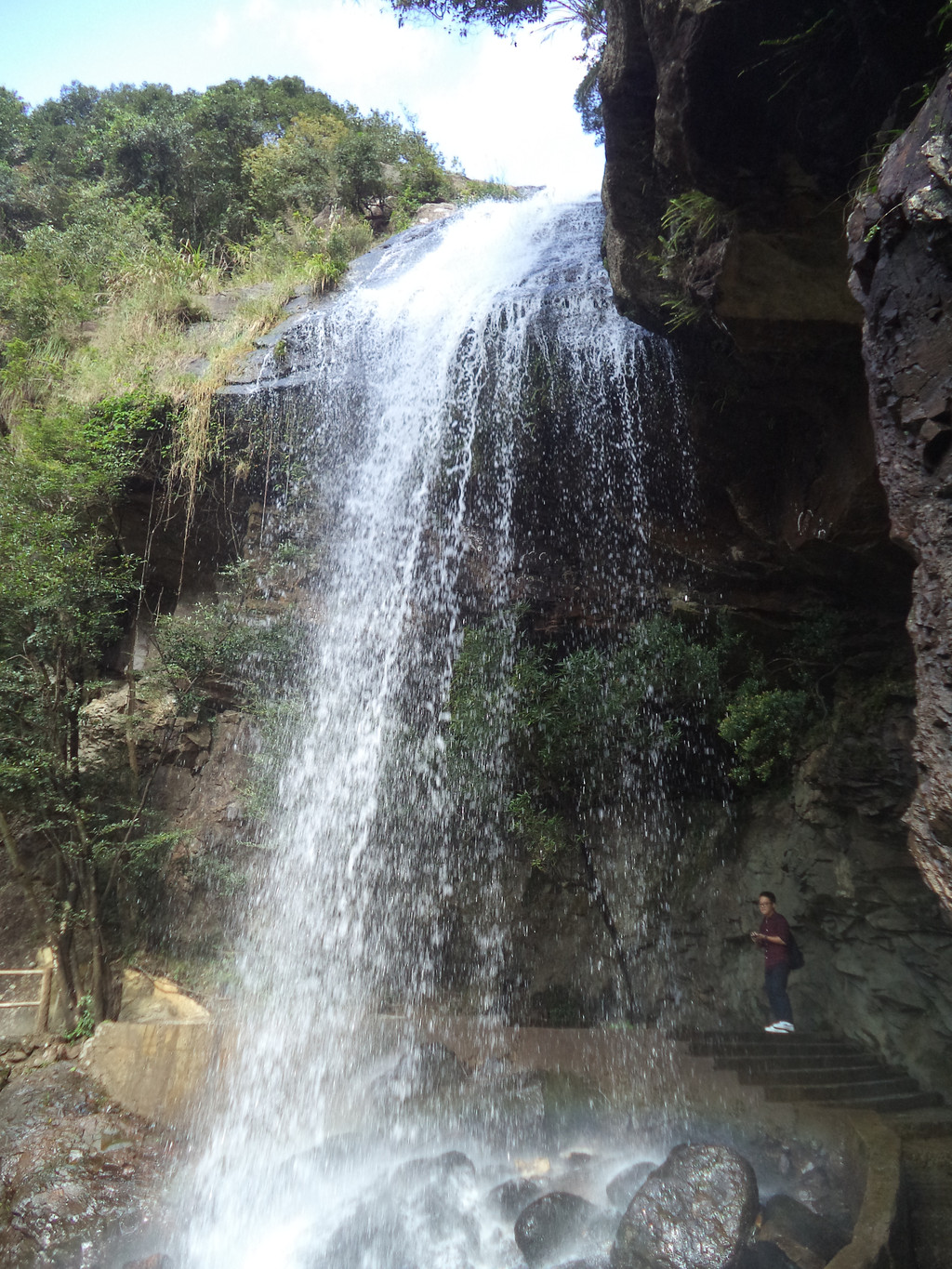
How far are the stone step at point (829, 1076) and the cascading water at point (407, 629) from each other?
1.85 metres

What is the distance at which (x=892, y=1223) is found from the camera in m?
4.00

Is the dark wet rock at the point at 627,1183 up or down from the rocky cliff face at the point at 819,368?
down

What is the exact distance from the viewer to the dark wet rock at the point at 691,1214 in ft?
13.3

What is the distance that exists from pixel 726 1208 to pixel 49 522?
8145mm

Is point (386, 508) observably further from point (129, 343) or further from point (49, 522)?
point (129, 343)

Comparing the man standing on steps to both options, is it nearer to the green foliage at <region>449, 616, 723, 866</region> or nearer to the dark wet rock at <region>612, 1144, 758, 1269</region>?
the dark wet rock at <region>612, 1144, 758, 1269</region>

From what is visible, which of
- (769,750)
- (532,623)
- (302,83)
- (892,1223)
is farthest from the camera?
(302,83)

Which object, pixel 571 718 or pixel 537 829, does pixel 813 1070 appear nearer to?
pixel 537 829

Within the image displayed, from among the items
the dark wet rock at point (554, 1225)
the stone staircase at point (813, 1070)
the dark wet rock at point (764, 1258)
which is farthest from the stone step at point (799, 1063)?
the dark wet rock at point (554, 1225)

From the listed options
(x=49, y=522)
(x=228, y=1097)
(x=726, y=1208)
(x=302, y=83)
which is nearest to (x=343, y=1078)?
(x=228, y=1097)

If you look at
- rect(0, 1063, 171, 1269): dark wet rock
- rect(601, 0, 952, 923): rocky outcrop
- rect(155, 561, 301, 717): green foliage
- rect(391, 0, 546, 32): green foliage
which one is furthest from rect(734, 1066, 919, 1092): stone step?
rect(391, 0, 546, 32): green foliage

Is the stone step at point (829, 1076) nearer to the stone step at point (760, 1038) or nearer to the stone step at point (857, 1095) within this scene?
the stone step at point (857, 1095)

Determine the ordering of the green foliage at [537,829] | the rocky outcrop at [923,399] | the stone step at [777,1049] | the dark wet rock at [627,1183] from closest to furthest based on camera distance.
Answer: the rocky outcrop at [923,399], the dark wet rock at [627,1183], the stone step at [777,1049], the green foliage at [537,829]

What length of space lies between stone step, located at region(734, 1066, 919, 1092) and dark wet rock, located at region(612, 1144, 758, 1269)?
0.95m
